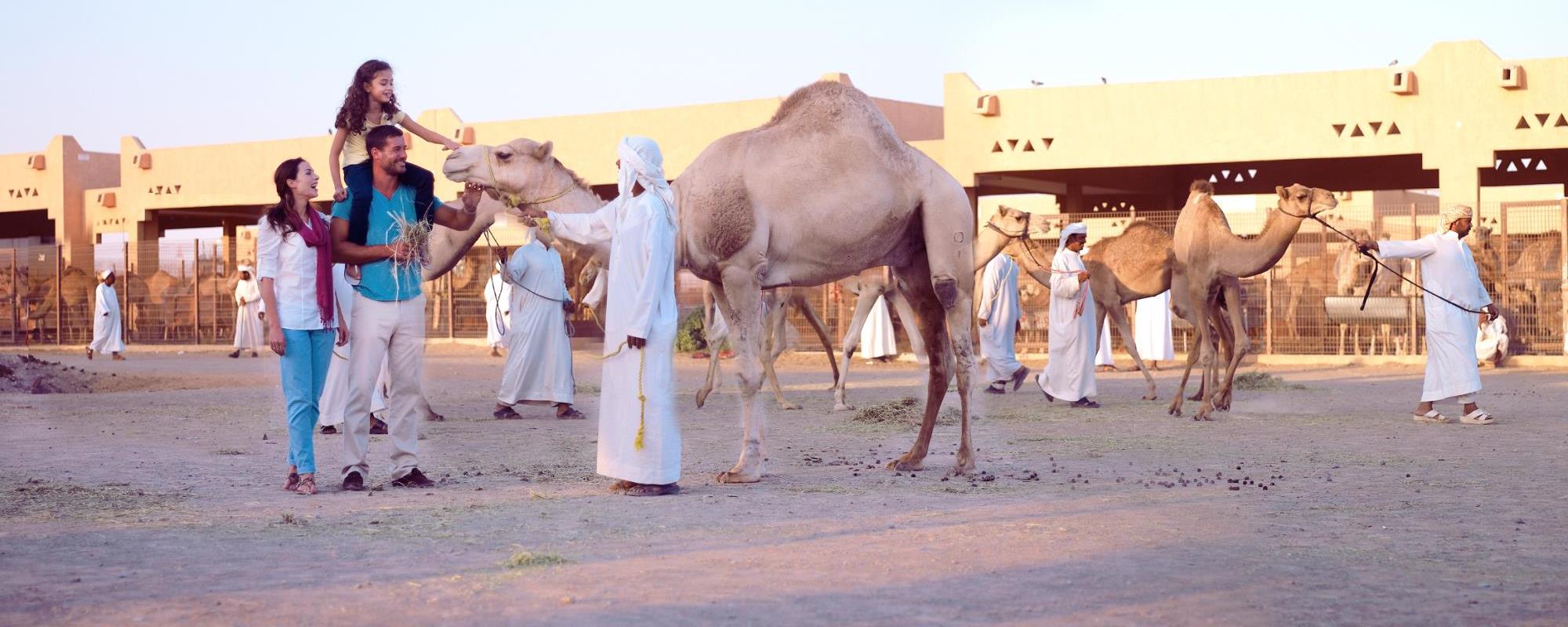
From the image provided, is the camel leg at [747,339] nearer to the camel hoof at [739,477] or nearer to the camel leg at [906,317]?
the camel hoof at [739,477]

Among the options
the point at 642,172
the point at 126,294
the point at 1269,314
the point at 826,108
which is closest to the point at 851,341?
the point at 826,108

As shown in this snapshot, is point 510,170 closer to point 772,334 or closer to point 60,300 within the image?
point 772,334

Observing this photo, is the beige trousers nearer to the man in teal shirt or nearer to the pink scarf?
the man in teal shirt

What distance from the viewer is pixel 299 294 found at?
7457mm

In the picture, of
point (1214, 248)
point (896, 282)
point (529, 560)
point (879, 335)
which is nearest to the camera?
point (529, 560)

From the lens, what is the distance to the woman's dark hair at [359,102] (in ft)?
27.5

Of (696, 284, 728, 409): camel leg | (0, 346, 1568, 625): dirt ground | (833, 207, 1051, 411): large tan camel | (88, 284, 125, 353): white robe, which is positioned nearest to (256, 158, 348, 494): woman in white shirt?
(0, 346, 1568, 625): dirt ground

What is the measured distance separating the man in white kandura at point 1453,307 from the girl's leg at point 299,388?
858cm

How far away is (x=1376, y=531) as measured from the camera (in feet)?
20.6

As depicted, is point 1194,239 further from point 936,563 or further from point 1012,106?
point 1012,106

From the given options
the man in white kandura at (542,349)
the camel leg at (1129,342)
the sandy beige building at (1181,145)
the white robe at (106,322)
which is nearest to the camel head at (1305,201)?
the camel leg at (1129,342)

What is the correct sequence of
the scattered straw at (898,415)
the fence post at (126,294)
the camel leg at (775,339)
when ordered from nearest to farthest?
the scattered straw at (898,415) → the camel leg at (775,339) → the fence post at (126,294)

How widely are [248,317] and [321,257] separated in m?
22.5

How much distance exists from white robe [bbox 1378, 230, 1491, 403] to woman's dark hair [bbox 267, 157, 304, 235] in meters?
8.69
